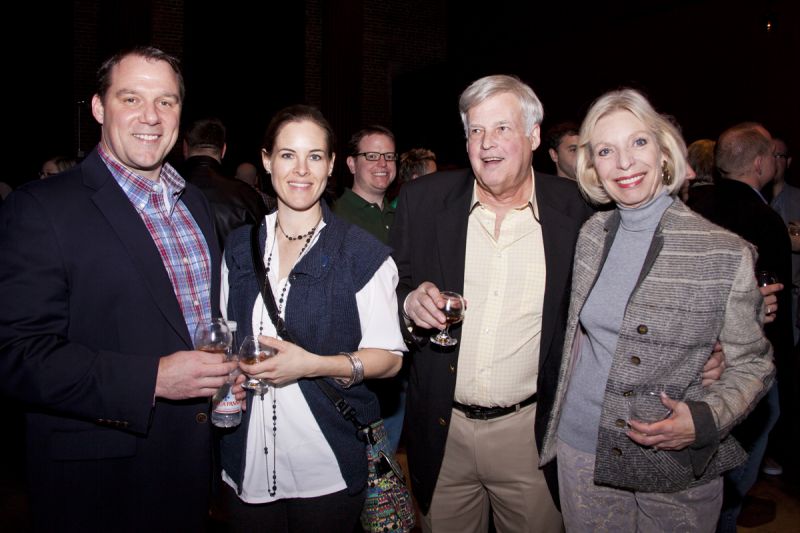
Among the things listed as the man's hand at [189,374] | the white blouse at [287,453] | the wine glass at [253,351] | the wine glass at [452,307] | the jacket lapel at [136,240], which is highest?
the jacket lapel at [136,240]

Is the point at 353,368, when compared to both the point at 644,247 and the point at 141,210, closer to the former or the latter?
the point at 141,210

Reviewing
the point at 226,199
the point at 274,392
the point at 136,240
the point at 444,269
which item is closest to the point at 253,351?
the point at 274,392

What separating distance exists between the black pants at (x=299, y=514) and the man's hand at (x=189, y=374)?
472mm

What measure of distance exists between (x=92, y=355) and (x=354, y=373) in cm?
76

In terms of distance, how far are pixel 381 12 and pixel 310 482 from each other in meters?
13.3

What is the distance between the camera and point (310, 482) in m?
1.95

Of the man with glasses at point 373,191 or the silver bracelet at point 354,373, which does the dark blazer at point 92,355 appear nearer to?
the silver bracelet at point 354,373

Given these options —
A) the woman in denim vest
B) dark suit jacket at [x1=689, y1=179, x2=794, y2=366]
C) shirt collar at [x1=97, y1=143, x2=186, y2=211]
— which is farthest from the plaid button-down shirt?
dark suit jacket at [x1=689, y1=179, x2=794, y2=366]

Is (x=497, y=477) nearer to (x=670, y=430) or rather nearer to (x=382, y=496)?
(x=382, y=496)

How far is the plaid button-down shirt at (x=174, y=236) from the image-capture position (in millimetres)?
1963

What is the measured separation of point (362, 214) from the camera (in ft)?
14.2

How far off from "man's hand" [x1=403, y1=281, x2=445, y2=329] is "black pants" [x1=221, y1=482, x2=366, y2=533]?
2.02ft

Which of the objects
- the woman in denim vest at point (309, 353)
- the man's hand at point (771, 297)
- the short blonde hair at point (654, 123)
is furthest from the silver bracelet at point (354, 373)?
the man's hand at point (771, 297)

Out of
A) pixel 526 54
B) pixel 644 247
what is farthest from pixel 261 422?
pixel 526 54
